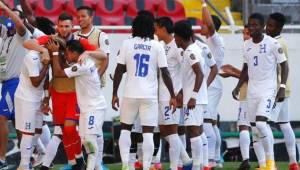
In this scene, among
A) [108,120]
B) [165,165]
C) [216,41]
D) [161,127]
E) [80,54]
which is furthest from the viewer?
[108,120]

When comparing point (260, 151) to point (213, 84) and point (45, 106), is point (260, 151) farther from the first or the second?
point (45, 106)

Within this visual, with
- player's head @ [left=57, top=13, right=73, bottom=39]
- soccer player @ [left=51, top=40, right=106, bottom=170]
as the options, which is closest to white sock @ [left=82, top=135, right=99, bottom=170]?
soccer player @ [left=51, top=40, right=106, bottom=170]

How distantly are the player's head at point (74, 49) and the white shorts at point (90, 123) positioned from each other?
71 centimetres

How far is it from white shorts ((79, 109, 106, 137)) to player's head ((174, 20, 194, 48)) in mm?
1456

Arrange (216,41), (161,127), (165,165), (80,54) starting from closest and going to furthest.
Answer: (80,54)
(161,127)
(216,41)
(165,165)

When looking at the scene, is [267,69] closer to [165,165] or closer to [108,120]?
[165,165]

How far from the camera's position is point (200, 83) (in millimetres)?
13508

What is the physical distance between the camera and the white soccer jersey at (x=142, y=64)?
1317 cm

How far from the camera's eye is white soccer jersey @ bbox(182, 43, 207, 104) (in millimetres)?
13562

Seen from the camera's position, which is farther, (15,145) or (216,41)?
(15,145)

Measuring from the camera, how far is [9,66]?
46.8 ft

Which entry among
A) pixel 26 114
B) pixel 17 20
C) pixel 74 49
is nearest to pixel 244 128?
pixel 74 49

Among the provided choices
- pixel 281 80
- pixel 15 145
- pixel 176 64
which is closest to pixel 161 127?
pixel 176 64

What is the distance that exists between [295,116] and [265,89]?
14.6 feet
